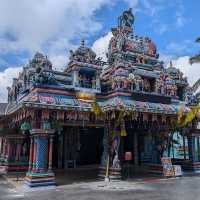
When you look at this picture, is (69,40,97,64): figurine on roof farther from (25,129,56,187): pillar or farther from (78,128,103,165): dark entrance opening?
(78,128,103,165): dark entrance opening

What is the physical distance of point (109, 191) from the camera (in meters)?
14.3

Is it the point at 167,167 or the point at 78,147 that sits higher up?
the point at 78,147

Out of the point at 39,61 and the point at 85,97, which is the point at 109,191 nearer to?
the point at 85,97

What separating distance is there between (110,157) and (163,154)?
5.33 m

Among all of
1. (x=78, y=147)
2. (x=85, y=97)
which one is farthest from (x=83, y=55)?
(x=78, y=147)

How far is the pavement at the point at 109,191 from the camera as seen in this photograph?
12742mm

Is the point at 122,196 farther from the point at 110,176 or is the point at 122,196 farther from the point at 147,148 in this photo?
the point at 147,148

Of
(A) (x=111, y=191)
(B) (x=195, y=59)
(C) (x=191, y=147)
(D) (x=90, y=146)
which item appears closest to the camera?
(A) (x=111, y=191)

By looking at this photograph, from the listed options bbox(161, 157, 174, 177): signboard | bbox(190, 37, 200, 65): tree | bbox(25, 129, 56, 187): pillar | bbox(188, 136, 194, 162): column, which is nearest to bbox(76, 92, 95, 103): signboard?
bbox(25, 129, 56, 187): pillar

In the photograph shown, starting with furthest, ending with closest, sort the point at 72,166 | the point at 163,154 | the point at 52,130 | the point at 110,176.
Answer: the point at 72,166 < the point at 163,154 < the point at 110,176 < the point at 52,130

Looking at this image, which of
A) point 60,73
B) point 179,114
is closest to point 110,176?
point 179,114

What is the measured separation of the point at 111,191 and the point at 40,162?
482 cm

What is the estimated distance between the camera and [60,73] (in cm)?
1902

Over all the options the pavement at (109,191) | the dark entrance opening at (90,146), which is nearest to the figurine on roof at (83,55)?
the pavement at (109,191)
